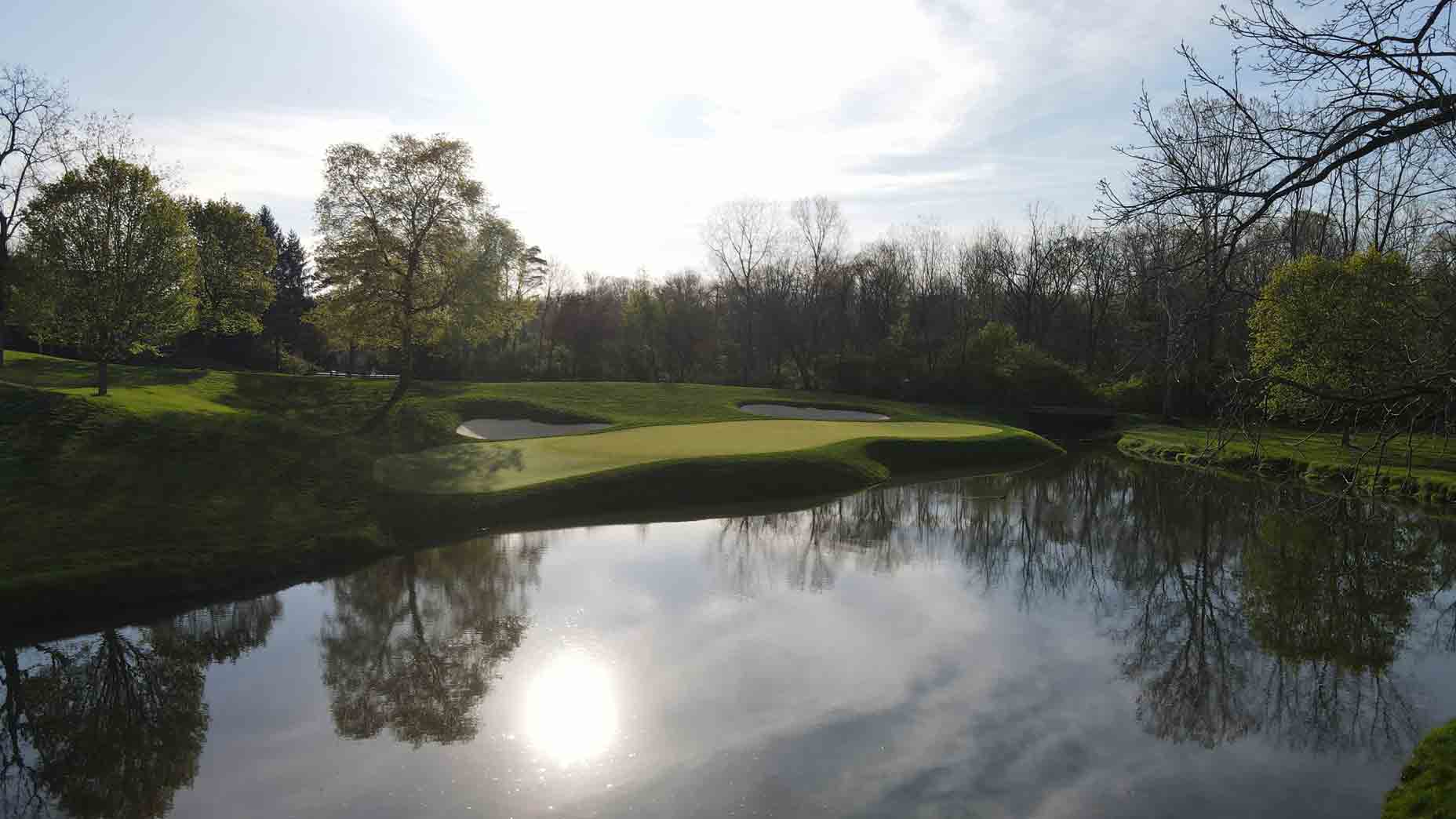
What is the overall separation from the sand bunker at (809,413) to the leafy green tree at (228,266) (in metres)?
26.9

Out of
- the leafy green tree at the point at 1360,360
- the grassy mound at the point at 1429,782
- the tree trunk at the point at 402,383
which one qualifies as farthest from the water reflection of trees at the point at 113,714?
the tree trunk at the point at 402,383

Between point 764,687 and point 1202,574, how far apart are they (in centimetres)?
1058

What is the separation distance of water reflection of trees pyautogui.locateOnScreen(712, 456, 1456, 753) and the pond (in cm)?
8

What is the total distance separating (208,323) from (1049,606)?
44230 mm

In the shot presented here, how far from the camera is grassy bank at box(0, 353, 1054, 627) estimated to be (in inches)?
563

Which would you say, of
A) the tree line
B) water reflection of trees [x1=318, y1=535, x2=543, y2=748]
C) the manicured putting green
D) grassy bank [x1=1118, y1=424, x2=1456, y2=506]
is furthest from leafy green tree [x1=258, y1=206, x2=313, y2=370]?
grassy bank [x1=1118, y1=424, x2=1456, y2=506]

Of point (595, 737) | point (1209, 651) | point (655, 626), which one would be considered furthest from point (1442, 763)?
point (655, 626)

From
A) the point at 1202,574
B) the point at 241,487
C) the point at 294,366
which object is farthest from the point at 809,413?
the point at 294,366

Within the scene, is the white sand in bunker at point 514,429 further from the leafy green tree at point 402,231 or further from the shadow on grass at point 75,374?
the shadow on grass at point 75,374

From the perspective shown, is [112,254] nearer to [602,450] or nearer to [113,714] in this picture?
[602,450]

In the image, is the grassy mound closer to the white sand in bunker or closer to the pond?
the pond

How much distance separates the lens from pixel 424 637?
12594 millimetres

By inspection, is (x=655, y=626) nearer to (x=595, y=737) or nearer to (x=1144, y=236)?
(x=595, y=737)

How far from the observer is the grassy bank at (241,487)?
14305mm
